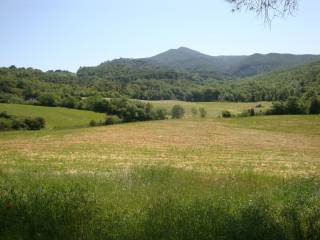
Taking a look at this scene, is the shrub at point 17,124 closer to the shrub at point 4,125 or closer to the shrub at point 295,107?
the shrub at point 4,125

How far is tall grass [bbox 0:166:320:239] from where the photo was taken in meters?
5.52

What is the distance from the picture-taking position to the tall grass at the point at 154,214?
18.1ft

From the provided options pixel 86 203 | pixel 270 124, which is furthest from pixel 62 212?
pixel 270 124

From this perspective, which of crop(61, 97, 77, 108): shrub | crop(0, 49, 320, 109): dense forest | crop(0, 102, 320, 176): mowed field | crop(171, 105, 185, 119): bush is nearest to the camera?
crop(0, 102, 320, 176): mowed field

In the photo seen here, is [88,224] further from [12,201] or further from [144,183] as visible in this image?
[144,183]

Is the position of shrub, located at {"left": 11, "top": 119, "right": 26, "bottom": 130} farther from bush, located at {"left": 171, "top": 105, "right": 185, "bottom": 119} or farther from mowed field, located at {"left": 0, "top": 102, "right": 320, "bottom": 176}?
bush, located at {"left": 171, "top": 105, "right": 185, "bottom": 119}

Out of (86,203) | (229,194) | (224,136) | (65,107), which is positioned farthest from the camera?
(65,107)

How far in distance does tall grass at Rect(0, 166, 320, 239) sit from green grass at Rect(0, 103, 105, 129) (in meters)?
79.3

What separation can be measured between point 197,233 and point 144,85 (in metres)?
184

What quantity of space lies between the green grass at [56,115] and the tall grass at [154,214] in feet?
260

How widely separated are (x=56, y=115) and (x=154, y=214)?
90935 millimetres

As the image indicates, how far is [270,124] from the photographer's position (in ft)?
256

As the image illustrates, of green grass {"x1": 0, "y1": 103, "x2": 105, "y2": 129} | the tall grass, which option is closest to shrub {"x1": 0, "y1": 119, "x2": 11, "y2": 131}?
green grass {"x1": 0, "y1": 103, "x2": 105, "y2": 129}

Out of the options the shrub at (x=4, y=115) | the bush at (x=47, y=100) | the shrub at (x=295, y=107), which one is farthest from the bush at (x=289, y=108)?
the bush at (x=47, y=100)
